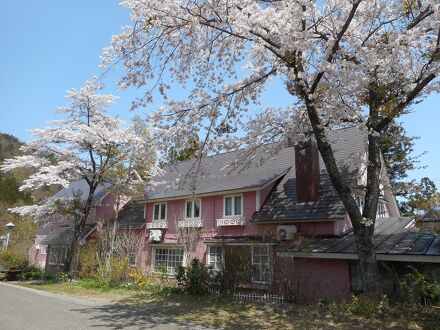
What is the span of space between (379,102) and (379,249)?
543 centimetres

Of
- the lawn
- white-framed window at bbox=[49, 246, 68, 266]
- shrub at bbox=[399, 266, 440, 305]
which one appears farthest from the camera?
white-framed window at bbox=[49, 246, 68, 266]

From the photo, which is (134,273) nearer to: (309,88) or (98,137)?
(98,137)

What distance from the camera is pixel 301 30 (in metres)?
9.79

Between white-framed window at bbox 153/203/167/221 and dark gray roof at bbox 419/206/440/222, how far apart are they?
46.3ft

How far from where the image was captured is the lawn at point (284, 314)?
29.1 feet

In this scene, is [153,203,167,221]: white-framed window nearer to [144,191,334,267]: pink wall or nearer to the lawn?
[144,191,334,267]: pink wall

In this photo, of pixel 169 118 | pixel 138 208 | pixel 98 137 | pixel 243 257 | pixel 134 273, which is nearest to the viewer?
pixel 169 118

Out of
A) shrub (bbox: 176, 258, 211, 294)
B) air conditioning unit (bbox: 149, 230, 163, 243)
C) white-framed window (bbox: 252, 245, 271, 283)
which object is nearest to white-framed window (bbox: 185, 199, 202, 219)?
air conditioning unit (bbox: 149, 230, 163, 243)

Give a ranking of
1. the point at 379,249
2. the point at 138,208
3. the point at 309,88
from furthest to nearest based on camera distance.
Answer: the point at 138,208 → the point at 379,249 → the point at 309,88

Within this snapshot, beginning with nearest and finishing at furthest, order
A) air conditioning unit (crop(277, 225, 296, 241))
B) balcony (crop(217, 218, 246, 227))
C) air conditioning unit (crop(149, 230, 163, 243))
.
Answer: air conditioning unit (crop(277, 225, 296, 241))
balcony (crop(217, 218, 246, 227))
air conditioning unit (crop(149, 230, 163, 243))

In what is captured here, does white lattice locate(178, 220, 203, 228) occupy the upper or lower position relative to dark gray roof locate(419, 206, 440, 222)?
upper

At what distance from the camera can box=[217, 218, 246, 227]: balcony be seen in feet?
61.0

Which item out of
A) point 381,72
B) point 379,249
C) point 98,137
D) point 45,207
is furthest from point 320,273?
point 45,207

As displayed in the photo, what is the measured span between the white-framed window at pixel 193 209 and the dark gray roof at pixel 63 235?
8924 millimetres
